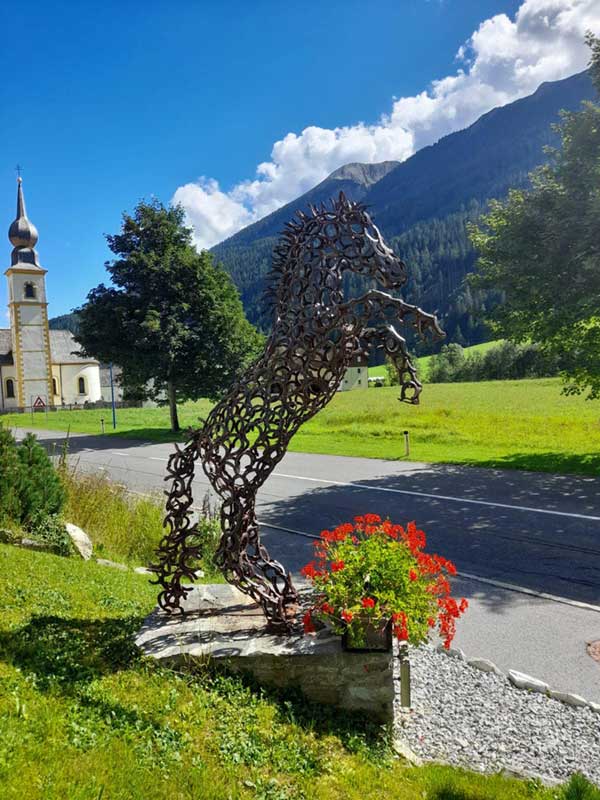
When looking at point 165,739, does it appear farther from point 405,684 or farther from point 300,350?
point 300,350

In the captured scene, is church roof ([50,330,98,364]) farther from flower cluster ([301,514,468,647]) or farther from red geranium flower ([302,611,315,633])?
A: flower cluster ([301,514,468,647])

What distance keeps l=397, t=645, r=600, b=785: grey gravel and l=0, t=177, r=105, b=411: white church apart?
57.8 meters

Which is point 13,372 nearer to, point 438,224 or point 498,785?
point 498,785

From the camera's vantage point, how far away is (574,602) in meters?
7.00

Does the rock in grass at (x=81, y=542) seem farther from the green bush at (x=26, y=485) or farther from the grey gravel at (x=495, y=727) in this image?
the grey gravel at (x=495, y=727)

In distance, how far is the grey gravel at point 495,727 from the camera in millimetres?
4141

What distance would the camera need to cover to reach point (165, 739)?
12.6 ft

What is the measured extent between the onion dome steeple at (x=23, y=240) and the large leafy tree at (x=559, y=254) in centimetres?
5621

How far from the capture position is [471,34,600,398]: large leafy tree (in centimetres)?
1262

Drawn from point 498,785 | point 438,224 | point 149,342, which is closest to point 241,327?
A: point 149,342

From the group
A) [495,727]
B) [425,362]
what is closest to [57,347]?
[425,362]

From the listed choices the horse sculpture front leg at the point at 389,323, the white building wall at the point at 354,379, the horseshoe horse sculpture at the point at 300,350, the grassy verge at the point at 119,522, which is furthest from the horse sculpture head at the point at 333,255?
the grassy verge at the point at 119,522

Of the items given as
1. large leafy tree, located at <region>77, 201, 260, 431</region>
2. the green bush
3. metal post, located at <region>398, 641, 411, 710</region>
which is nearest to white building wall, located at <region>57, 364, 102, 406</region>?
large leafy tree, located at <region>77, 201, 260, 431</region>

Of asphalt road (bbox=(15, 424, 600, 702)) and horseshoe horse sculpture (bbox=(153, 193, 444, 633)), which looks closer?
horseshoe horse sculpture (bbox=(153, 193, 444, 633))
